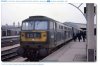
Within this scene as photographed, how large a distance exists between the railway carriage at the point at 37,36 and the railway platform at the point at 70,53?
89mm

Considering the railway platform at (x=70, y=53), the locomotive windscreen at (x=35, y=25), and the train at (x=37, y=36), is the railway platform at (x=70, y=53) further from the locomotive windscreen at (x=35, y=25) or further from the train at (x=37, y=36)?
the locomotive windscreen at (x=35, y=25)

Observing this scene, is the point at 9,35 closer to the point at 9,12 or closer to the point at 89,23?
the point at 9,12

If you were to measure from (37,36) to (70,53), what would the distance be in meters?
0.46

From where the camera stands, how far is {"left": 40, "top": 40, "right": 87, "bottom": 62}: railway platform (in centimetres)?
506

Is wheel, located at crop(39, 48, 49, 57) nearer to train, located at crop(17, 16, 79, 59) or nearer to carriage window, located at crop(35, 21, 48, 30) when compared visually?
train, located at crop(17, 16, 79, 59)

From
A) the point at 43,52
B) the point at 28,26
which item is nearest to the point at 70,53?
the point at 43,52

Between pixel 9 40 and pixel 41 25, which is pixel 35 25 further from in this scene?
pixel 9 40

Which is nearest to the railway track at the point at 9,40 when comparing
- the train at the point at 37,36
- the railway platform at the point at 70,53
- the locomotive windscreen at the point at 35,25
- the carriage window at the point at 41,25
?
the train at the point at 37,36

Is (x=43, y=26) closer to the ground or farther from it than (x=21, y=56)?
farther from it

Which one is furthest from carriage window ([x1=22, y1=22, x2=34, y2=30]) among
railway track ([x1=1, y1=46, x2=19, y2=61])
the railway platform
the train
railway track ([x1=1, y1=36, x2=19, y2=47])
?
the railway platform

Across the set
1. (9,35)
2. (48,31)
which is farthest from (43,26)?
(9,35)

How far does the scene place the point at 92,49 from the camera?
507 cm

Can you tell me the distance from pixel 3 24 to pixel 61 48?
0.79m

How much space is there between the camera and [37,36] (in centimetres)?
513
